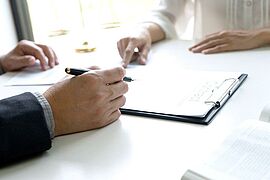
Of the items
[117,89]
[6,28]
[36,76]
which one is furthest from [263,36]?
[6,28]

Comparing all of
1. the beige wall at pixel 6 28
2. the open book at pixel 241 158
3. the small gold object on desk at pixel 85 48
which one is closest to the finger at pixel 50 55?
the small gold object on desk at pixel 85 48

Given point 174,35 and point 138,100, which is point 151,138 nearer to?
point 138,100

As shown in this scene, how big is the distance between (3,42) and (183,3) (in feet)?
3.81

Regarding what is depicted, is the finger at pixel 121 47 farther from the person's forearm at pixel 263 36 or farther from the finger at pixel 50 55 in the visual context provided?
the person's forearm at pixel 263 36

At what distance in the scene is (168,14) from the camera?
5.68ft

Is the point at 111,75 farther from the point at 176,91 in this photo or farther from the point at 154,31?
the point at 154,31

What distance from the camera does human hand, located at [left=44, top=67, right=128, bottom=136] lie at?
0.87 m

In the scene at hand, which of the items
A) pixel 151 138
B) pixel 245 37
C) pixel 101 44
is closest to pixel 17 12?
pixel 101 44

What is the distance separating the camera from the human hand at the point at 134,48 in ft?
4.41

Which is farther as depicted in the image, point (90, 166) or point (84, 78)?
point (84, 78)

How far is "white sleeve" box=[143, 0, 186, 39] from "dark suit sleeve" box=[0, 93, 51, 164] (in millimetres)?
920

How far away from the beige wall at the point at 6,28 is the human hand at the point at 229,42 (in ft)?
4.48

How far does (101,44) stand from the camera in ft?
5.49

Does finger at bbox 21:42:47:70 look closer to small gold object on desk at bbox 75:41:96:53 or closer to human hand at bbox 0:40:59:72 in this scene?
human hand at bbox 0:40:59:72
